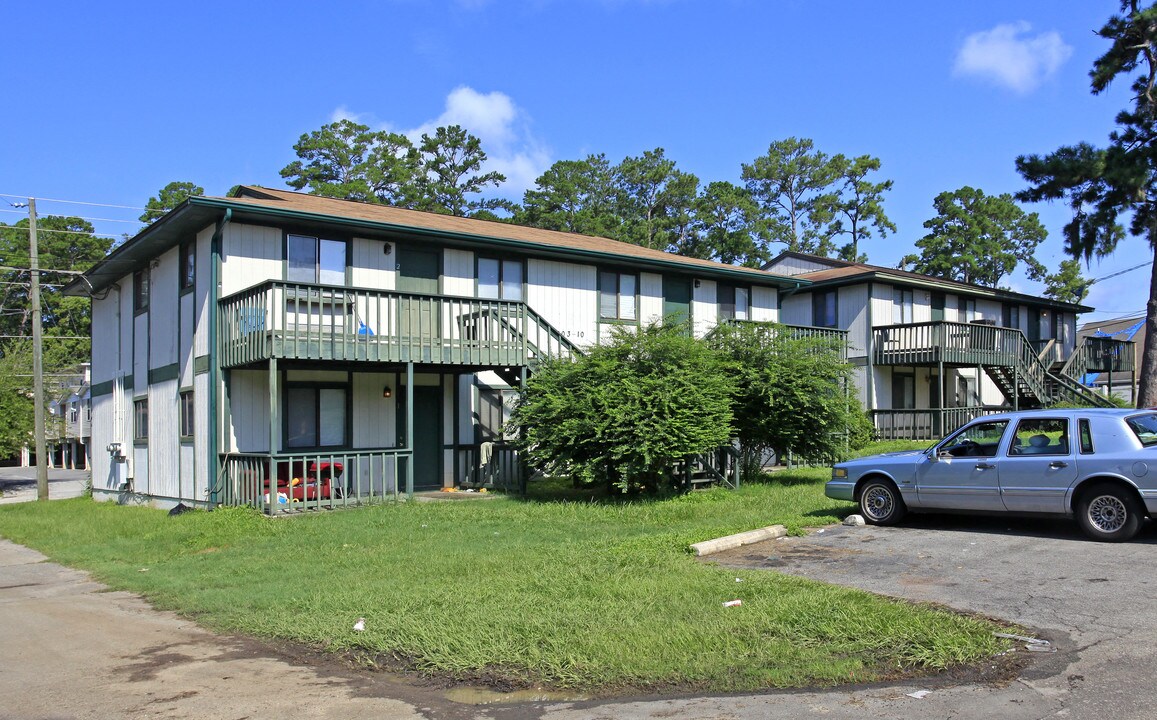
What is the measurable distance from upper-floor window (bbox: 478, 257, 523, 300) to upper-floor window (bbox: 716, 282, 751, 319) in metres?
6.56

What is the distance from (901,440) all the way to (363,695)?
26352 mm

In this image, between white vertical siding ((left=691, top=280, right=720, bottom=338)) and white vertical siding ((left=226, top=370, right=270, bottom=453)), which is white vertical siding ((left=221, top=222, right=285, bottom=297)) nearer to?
white vertical siding ((left=226, top=370, right=270, bottom=453))

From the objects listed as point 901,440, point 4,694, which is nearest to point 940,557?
point 4,694

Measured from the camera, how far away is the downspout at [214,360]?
1744 centimetres

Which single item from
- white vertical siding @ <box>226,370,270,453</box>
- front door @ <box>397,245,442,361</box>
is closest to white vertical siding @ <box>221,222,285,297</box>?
white vertical siding @ <box>226,370,270,453</box>

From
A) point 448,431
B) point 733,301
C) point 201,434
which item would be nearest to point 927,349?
point 733,301

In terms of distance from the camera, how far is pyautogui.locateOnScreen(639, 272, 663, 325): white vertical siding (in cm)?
2370

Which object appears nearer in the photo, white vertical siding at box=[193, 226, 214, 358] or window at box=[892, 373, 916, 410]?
white vertical siding at box=[193, 226, 214, 358]

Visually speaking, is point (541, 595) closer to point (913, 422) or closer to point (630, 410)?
point (630, 410)

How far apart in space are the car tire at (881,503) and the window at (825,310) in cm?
2116

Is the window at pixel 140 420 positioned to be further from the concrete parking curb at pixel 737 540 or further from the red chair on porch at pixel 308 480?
the concrete parking curb at pixel 737 540

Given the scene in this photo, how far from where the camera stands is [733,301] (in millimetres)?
25766

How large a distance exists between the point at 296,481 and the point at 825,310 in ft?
73.9

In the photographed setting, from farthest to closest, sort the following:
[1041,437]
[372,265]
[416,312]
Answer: [372,265] → [416,312] → [1041,437]
